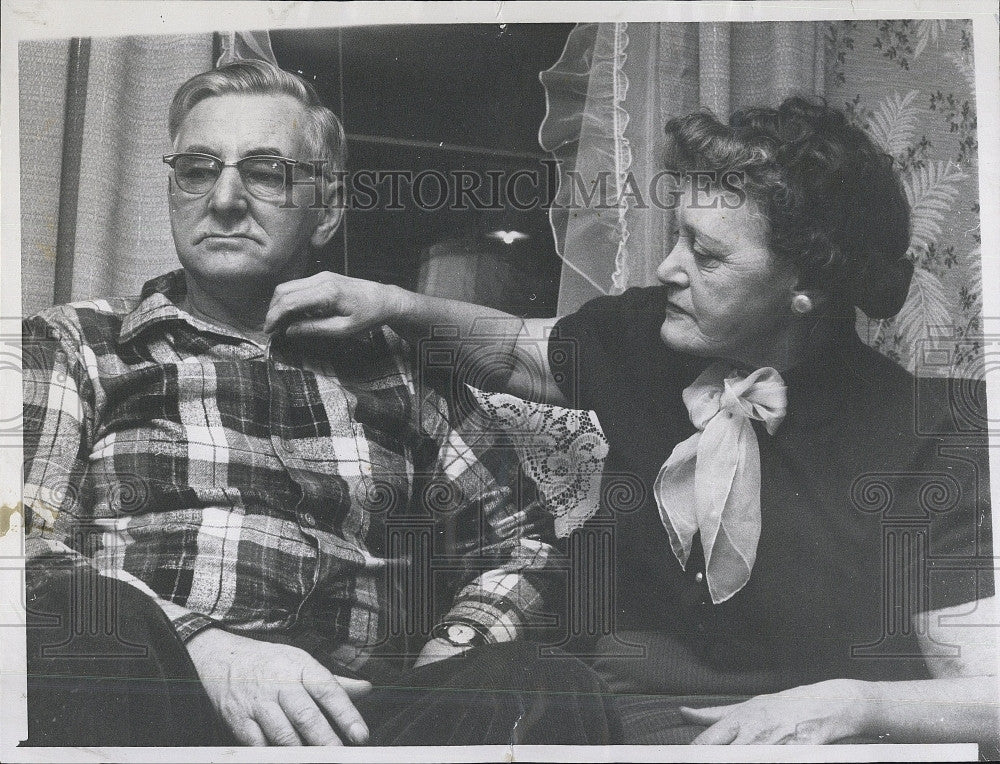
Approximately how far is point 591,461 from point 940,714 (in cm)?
127

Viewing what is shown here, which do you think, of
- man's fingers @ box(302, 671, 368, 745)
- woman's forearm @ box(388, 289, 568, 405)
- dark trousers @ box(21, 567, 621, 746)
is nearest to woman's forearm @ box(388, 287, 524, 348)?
woman's forearm @ box(388, 289, 568, 405)

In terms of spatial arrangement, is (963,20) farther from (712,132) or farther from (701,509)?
(701,509)

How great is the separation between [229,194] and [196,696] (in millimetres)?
1481

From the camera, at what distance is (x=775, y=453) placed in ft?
10.0

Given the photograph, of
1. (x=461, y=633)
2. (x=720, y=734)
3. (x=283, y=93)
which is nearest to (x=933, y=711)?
(x=720, y=734)

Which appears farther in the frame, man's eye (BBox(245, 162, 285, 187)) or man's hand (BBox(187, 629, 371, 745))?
man's eye (BBox(245, 162, 285, 187))

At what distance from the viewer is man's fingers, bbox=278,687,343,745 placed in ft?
9.70

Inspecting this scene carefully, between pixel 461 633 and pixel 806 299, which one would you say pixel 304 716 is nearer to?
pixel 461 633

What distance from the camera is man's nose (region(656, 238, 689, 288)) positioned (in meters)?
3.06

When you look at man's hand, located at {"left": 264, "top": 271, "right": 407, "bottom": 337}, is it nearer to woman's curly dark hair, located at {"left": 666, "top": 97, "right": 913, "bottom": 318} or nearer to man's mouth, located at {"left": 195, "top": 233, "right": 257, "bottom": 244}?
man's mouth, located at {"left": 195, "top": 233, "right": 257, "bottom": 244}

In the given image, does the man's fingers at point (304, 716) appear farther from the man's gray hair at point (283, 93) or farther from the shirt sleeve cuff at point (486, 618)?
the man's gray hair at point (283, 93)

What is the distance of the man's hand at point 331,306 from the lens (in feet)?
9.98

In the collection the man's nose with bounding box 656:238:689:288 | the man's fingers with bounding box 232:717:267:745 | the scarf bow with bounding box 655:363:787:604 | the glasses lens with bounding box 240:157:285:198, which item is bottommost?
the man's fingers with bounding box 232:717:267:745

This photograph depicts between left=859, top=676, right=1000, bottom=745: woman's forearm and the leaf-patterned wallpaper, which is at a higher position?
the leaf-patterned wallpaper
